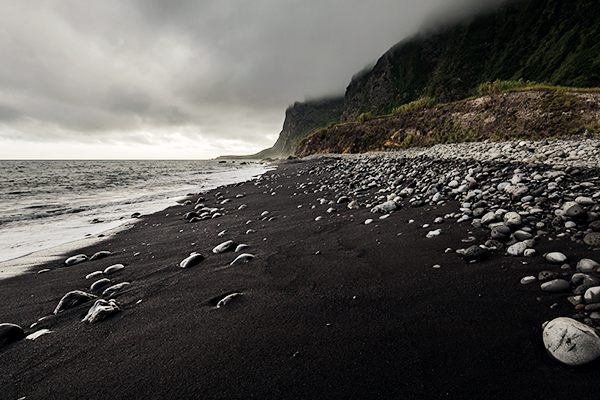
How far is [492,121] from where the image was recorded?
16.1 metres

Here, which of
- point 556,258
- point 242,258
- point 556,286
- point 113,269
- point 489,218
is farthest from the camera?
point 113,269

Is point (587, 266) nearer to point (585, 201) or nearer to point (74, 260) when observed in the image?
point (585, 201)

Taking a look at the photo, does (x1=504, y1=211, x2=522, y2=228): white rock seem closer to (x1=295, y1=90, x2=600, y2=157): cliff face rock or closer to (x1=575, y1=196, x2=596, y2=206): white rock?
(x1=575, y1=196, x2=596, y2=206): white rock

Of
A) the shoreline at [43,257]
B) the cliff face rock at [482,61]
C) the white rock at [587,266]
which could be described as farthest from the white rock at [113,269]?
the cliff face rock at [482,61]

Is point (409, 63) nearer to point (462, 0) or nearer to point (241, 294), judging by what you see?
point (462, 0)

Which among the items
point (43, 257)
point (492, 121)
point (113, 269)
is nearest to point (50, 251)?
point (43, 257)

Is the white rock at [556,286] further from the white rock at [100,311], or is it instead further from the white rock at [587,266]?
the white rock at [100,311]

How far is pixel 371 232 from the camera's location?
4043mm

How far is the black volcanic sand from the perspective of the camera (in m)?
1.42

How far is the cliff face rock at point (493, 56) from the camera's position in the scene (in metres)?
32.3

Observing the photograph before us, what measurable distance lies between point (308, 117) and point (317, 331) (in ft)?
545

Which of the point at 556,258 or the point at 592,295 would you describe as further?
the point at 556,258

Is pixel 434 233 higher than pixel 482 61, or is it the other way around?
pixel 482 61

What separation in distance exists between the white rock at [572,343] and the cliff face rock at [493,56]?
1346 inches
